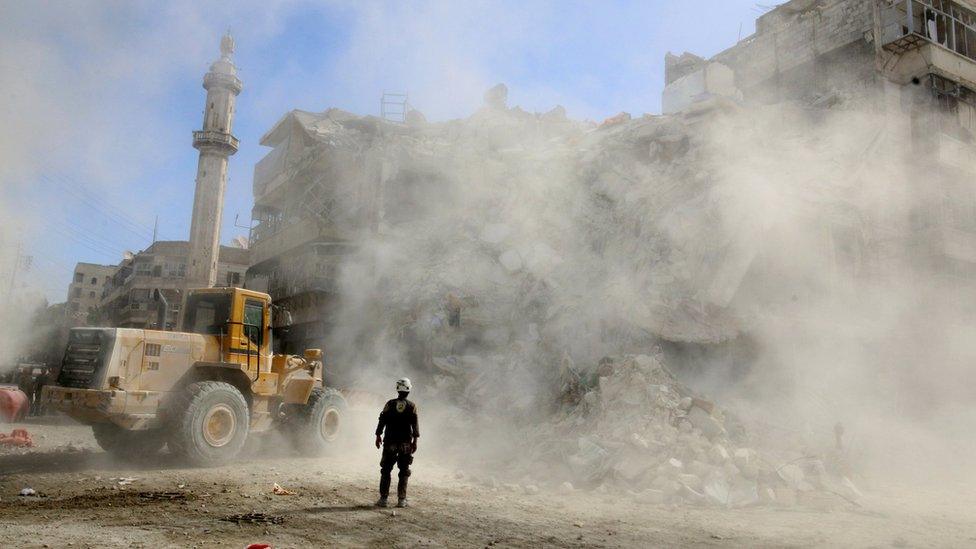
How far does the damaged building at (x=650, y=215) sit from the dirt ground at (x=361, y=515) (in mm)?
3122

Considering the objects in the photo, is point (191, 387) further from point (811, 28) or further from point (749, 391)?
point (811, 28)

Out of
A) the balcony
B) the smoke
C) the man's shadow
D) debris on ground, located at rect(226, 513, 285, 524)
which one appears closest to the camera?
debris on ground, located at rect(226, 513, 285, 524)

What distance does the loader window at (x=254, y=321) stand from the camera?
31.3 ft

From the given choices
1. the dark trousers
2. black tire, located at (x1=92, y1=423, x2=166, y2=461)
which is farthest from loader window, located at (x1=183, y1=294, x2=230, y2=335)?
the dark trousers

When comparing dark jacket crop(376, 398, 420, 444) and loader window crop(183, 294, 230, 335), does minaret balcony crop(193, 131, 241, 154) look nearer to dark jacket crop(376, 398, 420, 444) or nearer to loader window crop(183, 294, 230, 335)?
loader window crop(183, 294, 230, 335)

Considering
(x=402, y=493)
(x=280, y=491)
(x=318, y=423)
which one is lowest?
(x=280, y=491)

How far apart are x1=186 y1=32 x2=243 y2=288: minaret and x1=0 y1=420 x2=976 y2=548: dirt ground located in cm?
2269

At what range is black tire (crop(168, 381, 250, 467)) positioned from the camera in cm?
799

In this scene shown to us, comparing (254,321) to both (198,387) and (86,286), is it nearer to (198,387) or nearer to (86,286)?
(198,387)

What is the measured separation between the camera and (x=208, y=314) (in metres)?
9.51

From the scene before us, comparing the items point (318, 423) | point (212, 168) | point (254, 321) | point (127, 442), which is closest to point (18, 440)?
point (127, 442)

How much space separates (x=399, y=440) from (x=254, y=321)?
4.25m

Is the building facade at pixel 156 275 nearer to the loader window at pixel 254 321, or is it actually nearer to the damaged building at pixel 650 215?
the damaged building at pixel 650 215

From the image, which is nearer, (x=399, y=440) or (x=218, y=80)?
(x=399, y=440)
